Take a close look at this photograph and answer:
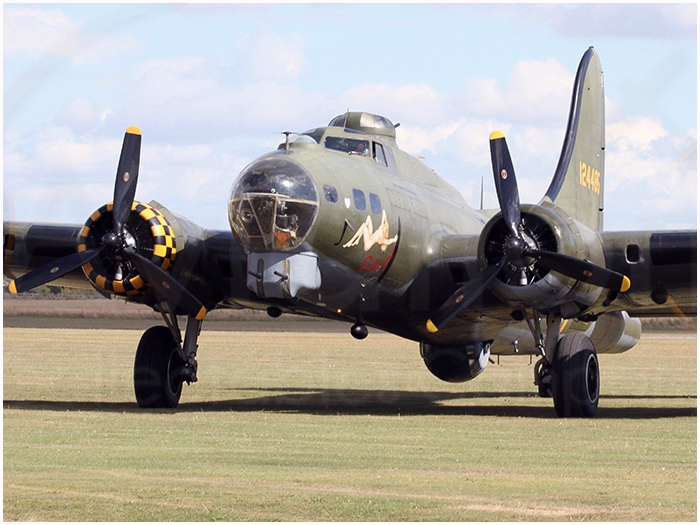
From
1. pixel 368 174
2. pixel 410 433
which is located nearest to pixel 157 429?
pixel 410 433

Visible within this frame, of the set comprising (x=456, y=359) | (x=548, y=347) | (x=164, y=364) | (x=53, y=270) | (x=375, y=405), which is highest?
(x=53, y=270)

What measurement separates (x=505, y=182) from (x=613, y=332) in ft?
25.7

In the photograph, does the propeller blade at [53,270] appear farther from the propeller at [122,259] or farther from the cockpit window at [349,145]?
the cockpit window at [349,145]

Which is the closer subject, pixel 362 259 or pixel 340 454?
pixel 340 454

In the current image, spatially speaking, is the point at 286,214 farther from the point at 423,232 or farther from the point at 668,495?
the point at 668,495

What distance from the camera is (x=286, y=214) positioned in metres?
18.2

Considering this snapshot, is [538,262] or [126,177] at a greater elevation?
[126,177]

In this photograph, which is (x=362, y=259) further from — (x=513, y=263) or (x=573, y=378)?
(x=573, y=378)

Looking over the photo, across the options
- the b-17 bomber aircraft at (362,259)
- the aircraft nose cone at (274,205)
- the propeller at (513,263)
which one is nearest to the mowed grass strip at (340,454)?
the b-17 bomber aircraft at (362,259)

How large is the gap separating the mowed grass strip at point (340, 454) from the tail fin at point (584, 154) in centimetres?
406

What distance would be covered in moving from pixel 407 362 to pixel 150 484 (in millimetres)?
32045

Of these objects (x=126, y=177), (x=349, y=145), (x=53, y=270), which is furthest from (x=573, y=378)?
(x=53, y=270)

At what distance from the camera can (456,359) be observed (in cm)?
2445

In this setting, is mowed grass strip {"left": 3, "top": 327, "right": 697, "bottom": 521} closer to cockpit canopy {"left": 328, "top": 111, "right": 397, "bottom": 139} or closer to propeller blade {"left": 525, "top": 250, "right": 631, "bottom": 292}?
propeller blade {"left": 525, "top": 250, "right": 631, "bottom": 292}
